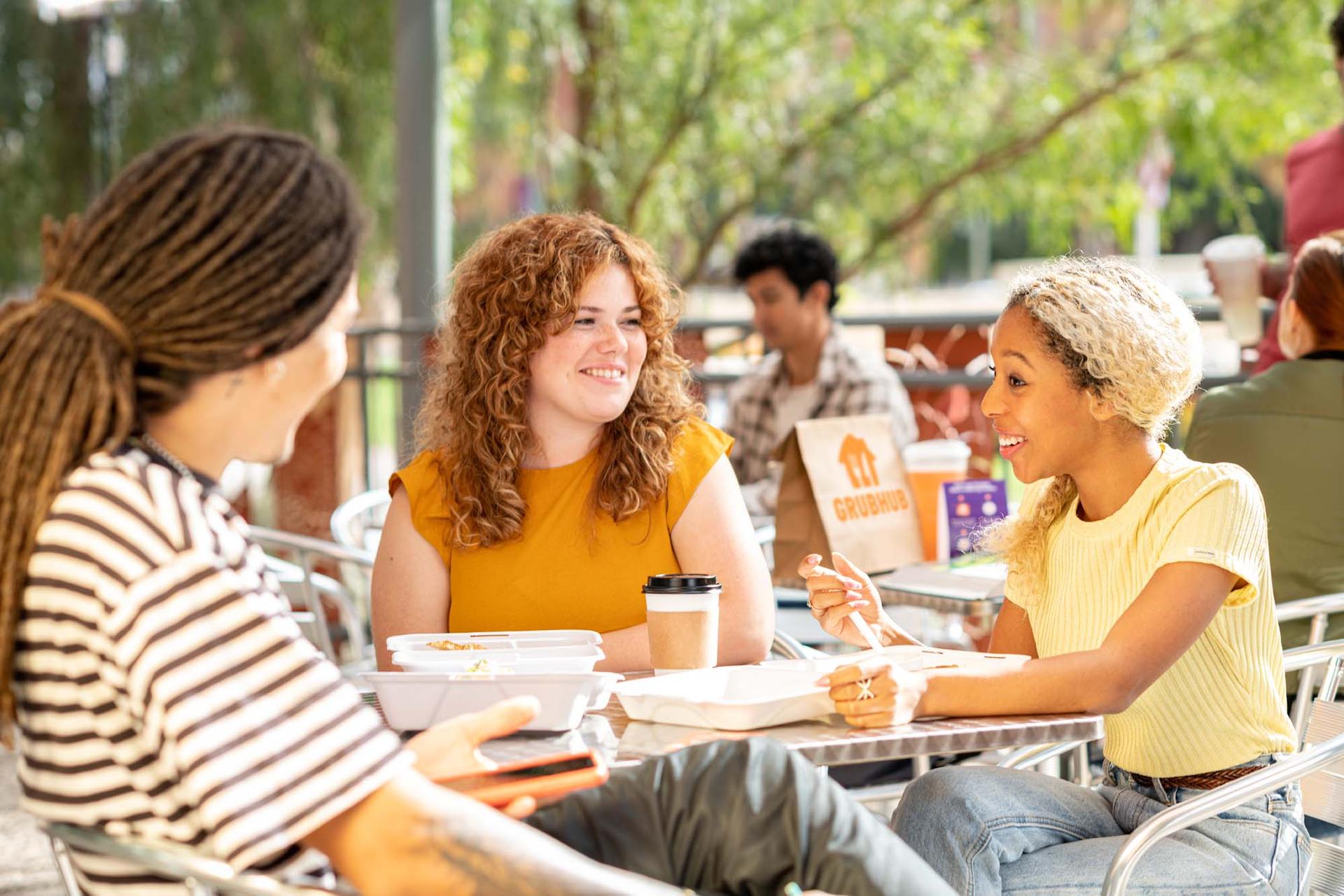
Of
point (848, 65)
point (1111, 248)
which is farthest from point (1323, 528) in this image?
point (1111, 248)

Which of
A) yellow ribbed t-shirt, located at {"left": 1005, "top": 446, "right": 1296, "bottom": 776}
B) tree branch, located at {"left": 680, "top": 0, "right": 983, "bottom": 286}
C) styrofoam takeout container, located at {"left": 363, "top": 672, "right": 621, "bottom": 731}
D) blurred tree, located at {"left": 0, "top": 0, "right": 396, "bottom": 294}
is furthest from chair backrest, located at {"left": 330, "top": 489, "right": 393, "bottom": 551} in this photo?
tree branch, located at {"left": 680, "top": 0, "right": 983, "bottom": 286}

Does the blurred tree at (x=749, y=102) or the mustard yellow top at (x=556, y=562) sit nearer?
the mustard yellow top at (x=556, y=562)

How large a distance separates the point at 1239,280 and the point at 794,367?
57.9 inches

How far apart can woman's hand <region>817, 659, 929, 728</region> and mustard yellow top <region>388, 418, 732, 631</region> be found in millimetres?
709

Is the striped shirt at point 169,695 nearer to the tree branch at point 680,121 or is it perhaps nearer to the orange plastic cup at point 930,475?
the orange plastic cup at point 930,475

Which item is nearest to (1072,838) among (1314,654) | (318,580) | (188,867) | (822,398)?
(1314,654)

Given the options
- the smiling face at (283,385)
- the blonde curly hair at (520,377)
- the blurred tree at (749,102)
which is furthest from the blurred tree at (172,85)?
the smiling face at (283,385)

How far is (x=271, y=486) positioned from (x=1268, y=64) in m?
5.17

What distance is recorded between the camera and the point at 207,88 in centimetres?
734

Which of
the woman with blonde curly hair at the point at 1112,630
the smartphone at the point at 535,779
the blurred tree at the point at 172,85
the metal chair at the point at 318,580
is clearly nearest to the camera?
the smartphone at the point at 535,779

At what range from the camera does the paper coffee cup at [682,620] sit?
6.51 ft

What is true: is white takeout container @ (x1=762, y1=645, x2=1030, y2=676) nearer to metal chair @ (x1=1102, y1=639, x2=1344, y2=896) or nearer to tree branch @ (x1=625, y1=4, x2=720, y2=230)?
metal chair @ (x1=1102, y1=639, x2=1344, y2=896)

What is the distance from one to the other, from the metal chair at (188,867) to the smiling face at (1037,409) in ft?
4.00

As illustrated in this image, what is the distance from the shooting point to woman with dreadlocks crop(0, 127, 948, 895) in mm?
1218
